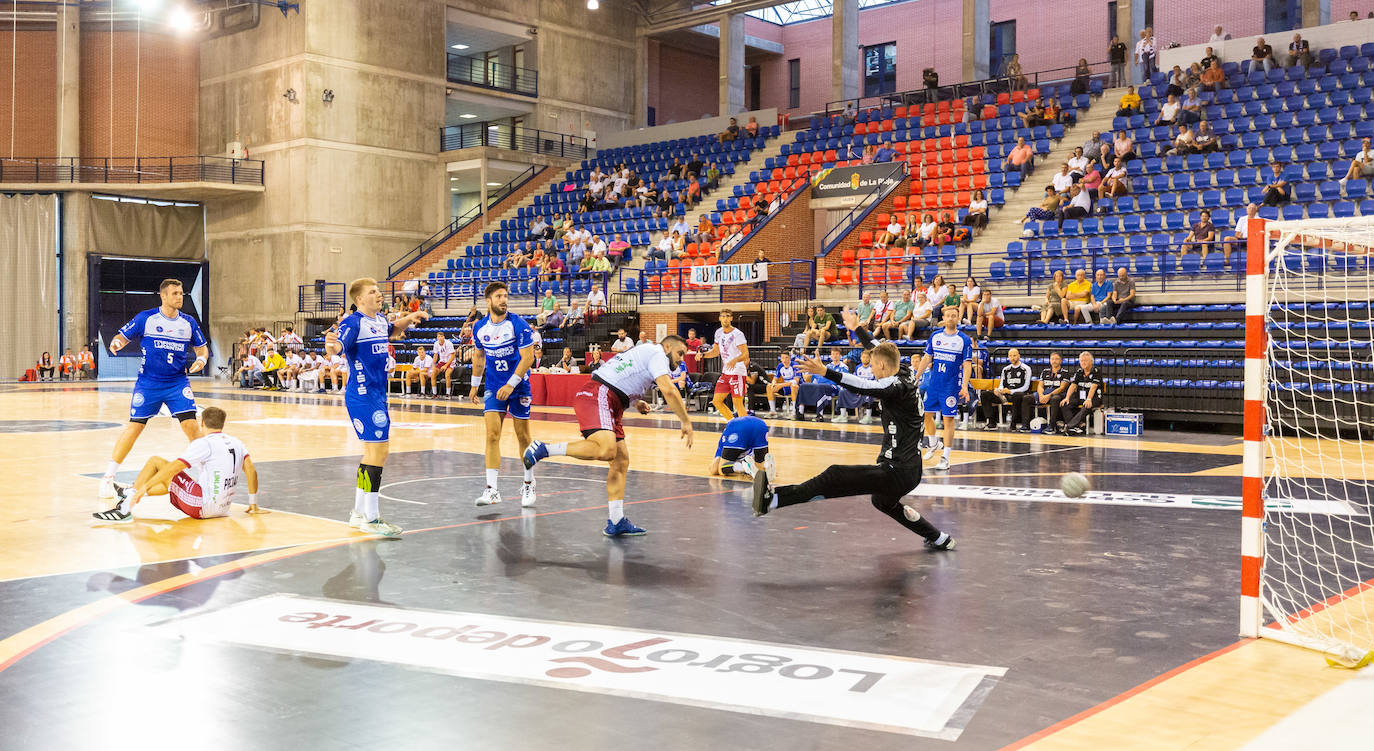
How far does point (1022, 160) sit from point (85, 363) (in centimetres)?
3021

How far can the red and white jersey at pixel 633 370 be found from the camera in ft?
27.9

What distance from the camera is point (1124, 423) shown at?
1791 cm

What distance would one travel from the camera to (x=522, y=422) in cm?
1055

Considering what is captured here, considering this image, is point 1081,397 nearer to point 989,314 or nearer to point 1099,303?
point 1099,303

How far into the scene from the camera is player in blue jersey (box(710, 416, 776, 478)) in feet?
35.8

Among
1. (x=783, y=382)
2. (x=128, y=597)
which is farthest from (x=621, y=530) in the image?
(x=783, y=382)

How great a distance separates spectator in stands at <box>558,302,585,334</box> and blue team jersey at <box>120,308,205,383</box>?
1816 cm

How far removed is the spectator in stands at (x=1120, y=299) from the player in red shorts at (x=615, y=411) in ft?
46.0

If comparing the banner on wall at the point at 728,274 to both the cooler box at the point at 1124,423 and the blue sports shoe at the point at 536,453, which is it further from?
the blue sports shoe at the point at 536,453

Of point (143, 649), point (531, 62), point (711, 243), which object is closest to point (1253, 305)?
point (143, 649)

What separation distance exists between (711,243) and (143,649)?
2581 cm

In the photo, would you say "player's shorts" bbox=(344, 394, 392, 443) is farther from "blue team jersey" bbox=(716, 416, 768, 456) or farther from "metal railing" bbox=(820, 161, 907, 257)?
"metal railing" bbox=(820, 161, 907, 257)

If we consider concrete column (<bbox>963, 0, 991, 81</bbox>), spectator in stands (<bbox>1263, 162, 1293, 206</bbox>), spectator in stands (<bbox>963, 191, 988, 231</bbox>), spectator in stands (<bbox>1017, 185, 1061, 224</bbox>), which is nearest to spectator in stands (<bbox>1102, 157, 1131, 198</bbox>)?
spectator in stands (<bbox>1017, 185, 1061, 224</bbox>)

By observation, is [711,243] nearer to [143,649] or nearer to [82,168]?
[82,168]
